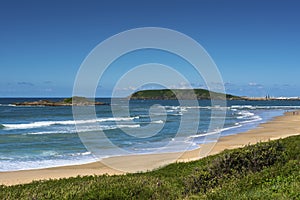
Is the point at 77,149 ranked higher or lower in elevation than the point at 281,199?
lower

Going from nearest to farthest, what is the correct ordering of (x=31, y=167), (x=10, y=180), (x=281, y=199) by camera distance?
1. (x=281, y=199)
2. (x=10, y=180)
3. (x=31, y=167)

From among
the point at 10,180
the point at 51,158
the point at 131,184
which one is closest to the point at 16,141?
the point at 51,158

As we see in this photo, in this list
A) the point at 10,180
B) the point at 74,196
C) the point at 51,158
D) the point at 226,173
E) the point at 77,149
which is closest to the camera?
the point at 74,196

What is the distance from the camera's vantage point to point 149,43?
11.0 m

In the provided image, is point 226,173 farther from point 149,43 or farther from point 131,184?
point 149,43

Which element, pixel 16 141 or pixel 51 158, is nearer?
pixel 51 158

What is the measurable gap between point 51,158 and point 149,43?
14056 millimetres

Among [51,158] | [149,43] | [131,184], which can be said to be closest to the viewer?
[131,184]

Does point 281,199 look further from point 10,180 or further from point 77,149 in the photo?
point 77,149

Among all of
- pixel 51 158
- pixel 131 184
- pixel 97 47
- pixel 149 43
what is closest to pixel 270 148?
pixel 131 184

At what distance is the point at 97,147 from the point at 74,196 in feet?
67.6

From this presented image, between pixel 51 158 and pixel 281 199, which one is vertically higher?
pixel 281 199

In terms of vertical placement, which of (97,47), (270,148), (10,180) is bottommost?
(10,180)

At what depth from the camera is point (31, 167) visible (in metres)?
19.4
